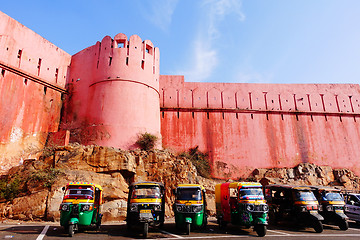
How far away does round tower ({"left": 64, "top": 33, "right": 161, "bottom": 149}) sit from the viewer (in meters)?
18.3

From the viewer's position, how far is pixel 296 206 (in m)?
10.6

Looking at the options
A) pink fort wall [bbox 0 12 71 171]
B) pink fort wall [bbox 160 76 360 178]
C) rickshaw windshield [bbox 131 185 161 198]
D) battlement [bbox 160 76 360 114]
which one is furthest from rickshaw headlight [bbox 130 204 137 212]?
battlement [bbox 160 76 360 114]

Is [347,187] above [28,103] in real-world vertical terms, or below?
below

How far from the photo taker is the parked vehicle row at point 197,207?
882 cm

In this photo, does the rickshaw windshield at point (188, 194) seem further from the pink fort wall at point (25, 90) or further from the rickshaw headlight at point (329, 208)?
the pink fort wall at point (25, 90)

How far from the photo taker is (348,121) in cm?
2508

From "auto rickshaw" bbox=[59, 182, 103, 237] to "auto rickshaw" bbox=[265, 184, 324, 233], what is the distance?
331 inches

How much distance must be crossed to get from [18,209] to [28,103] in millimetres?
8716

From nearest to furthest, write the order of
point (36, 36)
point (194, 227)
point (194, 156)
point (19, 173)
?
point (194, 227) < point (19, 173) < point (36, 36) < point (194, 156)

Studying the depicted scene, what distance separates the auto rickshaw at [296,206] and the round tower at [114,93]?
10491mm

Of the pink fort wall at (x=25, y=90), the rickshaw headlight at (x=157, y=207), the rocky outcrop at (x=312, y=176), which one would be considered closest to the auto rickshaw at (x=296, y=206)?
the rickshaw headlight at (x=157, y=207)

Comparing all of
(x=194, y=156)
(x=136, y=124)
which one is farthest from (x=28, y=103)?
(x=194, y=156)

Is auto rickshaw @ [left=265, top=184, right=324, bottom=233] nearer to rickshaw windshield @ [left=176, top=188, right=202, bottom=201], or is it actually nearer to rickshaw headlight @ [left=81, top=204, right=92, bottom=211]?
rickshaw windshield @ [left=176, top=188, right=202, bottom=201]

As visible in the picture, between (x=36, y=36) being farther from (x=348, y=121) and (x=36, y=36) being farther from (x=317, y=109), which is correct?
(x=348, y=121)
